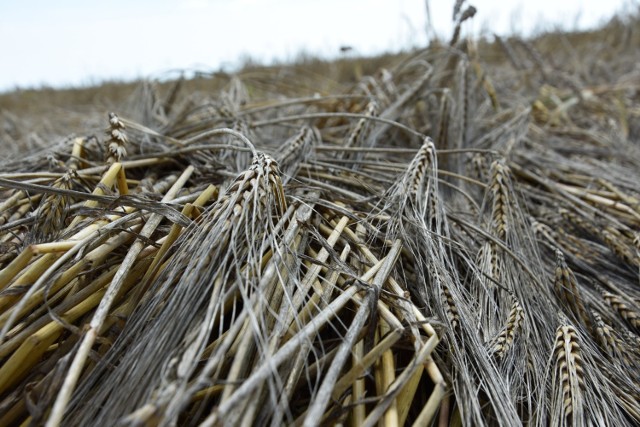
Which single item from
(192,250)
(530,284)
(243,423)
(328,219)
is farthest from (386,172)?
(243,423)

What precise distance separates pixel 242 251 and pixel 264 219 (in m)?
0.07

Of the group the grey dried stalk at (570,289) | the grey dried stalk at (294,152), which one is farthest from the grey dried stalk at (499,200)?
the grey dried stalk at (294,152)

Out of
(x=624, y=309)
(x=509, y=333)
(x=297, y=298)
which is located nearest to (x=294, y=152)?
(x=297, y=298)

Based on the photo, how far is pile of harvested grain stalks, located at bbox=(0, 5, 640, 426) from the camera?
56cm

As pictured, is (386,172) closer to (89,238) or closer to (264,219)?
(264,219)

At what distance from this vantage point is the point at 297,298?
691mm

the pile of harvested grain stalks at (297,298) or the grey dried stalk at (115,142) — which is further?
the grey dried stalk at (115,142)

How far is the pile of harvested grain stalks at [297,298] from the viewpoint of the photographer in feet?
1.83

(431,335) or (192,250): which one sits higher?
(192,250)

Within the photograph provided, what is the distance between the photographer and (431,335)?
0.65 metres

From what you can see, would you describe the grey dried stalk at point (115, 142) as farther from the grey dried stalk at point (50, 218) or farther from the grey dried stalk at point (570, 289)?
the grey dried stalk at point (570, 289)

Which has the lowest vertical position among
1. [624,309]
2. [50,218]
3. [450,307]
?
[624,309]

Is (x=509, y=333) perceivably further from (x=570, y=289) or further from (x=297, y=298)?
A: (x=297, y=298)

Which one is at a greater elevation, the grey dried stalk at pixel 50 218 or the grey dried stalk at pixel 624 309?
the grey dried stalk at pixel 50 218
